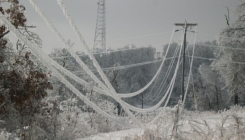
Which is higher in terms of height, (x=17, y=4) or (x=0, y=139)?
(x=17, y=4)

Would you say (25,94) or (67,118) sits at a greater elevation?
(25,94)

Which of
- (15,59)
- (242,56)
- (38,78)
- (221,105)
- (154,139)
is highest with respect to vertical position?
(242,56)

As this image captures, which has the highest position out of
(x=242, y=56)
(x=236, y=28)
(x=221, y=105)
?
(x=236, y=28)

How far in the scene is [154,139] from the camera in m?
4.80

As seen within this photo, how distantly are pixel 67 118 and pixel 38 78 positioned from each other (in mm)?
3324

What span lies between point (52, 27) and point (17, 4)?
26.4ft

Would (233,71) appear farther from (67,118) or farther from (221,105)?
(221,105)

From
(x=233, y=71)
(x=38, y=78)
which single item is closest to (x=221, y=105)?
(x=233, y=71)

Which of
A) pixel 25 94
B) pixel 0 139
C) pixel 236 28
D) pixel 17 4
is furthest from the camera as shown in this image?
pixel 236 28

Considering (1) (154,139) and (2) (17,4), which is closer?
(1) (154,139)

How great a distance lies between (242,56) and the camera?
75.4ft

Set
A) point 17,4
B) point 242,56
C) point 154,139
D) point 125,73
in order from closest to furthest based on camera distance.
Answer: point 154,139 < point 17,4 < point 242,56 < point 125,73

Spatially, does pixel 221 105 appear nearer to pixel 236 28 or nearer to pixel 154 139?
pixel 236 28

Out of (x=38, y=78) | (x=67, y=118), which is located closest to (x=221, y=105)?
(x=67, y=118)
